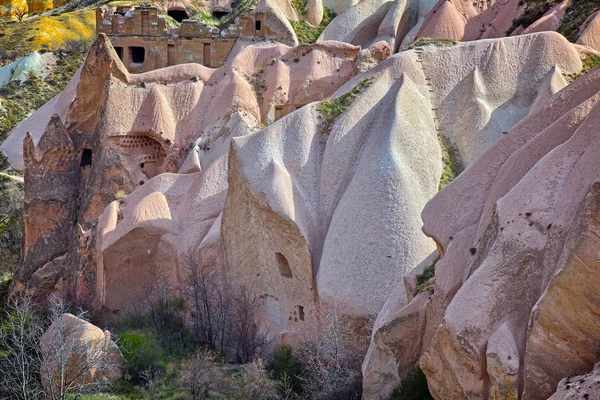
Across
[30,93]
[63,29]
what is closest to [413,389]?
[30,93]

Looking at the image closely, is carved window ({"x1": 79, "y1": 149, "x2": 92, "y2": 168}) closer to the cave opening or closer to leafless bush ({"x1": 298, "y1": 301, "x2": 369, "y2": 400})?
leafless bush ({"x1": 298, "y1": 301, "x2": 369, "y2": 400})

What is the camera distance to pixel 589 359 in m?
12.3

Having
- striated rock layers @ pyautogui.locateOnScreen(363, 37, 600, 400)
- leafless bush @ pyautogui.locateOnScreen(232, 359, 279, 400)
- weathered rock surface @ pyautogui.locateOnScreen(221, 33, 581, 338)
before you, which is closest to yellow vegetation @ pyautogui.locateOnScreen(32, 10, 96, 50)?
weathered rock surface @ pyautogui.locateOnScreen(221, 33, 581, 338)

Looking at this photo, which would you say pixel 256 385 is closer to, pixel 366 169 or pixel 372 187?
pixel 372 187

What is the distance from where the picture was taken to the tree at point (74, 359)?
74.2 feet

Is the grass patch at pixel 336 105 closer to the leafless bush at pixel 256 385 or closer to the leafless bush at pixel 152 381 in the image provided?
the leafless bush at pixel 256 385

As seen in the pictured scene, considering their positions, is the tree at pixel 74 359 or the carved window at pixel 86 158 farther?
the carved window at pixel 86 158

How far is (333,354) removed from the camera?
22.1 metres

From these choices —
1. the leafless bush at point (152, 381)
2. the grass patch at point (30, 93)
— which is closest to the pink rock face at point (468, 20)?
the grass patch at point (30, 93)

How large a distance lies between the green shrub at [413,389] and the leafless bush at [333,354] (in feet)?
10.3

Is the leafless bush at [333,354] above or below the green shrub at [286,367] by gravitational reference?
above

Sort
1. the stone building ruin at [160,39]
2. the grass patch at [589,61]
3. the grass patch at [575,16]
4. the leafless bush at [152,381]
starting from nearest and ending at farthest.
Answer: the leafless bush at [152,381] → the grass patch at [589,61] → the grass patch at [575,16] → the stone building ruin at [160,39]

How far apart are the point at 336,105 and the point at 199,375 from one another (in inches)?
329

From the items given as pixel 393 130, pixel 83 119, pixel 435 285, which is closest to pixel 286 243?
pixel 393 130
